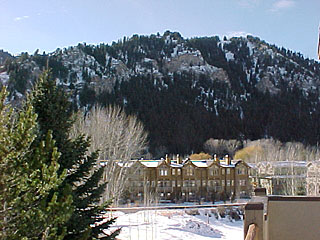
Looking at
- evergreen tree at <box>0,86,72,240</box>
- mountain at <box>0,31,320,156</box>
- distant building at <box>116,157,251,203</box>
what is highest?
mountain at <box>0,31,320,156</box>

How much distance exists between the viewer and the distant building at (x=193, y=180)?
32.6 metres

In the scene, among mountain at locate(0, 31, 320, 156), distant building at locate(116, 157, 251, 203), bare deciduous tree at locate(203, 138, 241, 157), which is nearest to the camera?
distant building at locate(116, 157, 251, 203)

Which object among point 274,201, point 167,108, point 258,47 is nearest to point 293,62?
point 258,47

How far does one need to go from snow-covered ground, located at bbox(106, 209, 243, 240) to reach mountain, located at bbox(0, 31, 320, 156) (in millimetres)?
39438

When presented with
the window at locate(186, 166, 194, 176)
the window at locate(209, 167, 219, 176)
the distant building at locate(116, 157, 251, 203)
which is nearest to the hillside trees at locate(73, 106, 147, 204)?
the distant building at locate(116, 157, 251, 203)

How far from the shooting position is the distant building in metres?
32.6

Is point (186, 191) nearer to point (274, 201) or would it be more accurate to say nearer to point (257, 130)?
point (274, 201)

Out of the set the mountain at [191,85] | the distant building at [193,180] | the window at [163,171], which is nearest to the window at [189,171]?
the distant building at [193,180]

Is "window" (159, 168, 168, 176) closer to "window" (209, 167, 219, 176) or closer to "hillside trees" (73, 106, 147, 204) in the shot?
"window" (209, 167, 219, 176)

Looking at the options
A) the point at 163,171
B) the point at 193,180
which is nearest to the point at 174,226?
the point at 163,171

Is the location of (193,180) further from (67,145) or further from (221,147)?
(221,147)

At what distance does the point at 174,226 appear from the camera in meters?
20.4

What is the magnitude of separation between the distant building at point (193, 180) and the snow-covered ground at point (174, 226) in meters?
8.30

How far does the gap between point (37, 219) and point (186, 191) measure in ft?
100
